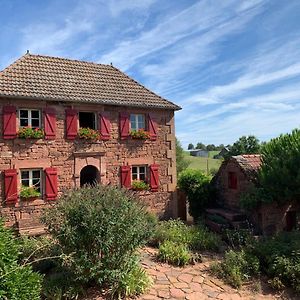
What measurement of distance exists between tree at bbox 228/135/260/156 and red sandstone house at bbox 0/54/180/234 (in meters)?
9.33

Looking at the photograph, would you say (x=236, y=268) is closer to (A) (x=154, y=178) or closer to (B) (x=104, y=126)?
(A) (x=154, y=178)

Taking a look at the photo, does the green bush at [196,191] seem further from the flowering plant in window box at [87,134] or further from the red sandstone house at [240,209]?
the flowering plant in window box at [87,134]

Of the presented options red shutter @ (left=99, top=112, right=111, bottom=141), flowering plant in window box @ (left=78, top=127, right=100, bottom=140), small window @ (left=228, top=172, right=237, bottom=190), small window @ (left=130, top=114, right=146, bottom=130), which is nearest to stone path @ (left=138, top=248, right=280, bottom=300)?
small window @ (left=228, top=172, right=237, bottom=190)

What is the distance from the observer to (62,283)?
273 inches

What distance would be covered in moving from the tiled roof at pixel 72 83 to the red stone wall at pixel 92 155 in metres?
0.36

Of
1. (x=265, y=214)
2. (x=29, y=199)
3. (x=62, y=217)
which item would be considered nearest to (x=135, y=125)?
(x=29, y=199)

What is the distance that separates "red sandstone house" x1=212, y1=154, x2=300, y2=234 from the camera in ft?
40.6

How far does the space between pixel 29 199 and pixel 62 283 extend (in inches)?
233

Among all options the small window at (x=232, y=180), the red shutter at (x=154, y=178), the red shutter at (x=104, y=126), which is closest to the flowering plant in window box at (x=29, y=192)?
the red shutter at (x=104, y=126)

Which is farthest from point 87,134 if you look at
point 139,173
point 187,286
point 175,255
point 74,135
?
point 187,286

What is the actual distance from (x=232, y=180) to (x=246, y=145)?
32.2 ft

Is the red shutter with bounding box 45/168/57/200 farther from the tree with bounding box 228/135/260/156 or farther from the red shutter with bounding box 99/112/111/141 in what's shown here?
the tree with bounding box 228/135/260/156

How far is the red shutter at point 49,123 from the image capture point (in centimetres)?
1241

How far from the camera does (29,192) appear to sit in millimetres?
11977
